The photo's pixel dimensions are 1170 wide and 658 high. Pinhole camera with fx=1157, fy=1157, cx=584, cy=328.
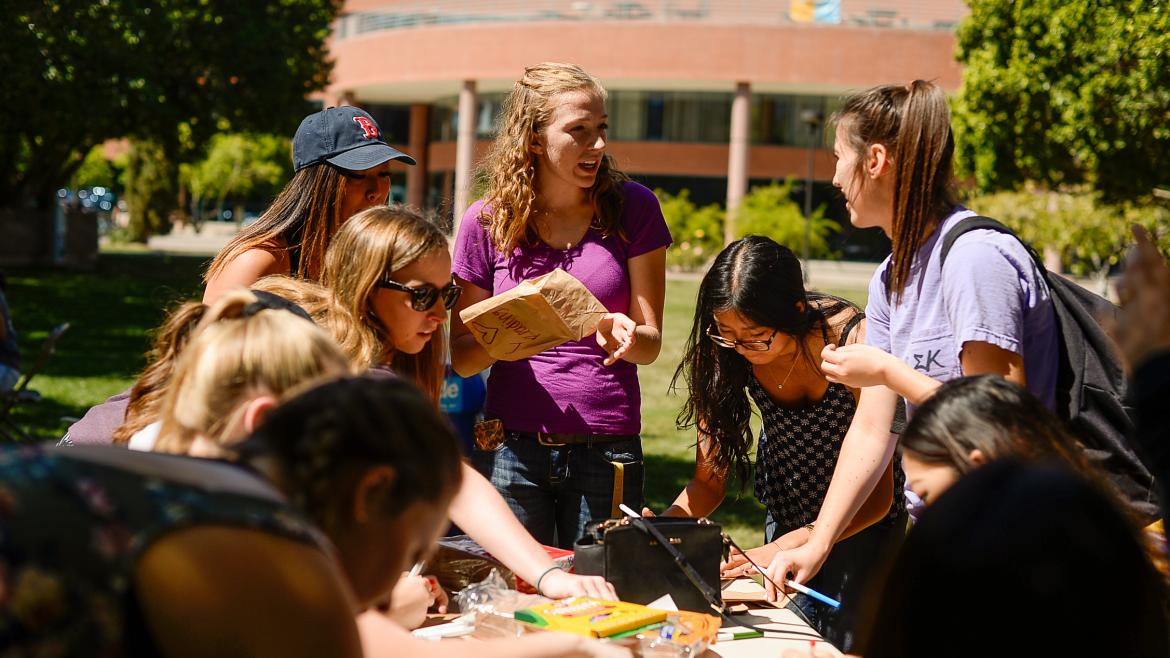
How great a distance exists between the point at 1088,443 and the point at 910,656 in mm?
1337

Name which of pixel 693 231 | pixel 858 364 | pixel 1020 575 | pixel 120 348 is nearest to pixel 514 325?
pixel 858 364

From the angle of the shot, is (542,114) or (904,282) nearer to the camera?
(904,282)

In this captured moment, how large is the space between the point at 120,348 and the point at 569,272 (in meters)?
12.1

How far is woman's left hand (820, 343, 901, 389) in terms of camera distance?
2600 mm

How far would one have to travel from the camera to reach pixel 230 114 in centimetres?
2344

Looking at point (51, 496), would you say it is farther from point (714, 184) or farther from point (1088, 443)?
point (714, 184)

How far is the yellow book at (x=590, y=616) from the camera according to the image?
2211 millimetres

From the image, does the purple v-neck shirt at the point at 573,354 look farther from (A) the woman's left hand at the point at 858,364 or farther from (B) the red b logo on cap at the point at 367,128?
(A) the woman's left hand at the point at 858,364

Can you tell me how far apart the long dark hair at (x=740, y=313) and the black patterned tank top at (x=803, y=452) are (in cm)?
8

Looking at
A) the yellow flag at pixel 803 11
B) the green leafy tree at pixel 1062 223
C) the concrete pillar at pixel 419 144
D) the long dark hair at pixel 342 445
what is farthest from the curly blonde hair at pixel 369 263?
the concrete pillar at pixel 419 144

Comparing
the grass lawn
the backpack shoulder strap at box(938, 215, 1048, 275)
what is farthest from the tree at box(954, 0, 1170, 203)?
the backpack shoulder strap at box(938, 215, 1048, 275)

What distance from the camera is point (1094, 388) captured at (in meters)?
2.49

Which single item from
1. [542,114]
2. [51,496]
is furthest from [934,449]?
[542,114]

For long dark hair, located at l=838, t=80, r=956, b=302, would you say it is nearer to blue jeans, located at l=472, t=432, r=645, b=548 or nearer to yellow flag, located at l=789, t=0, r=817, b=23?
blue jeans, located at l=472, t=432, r=645, b=548
